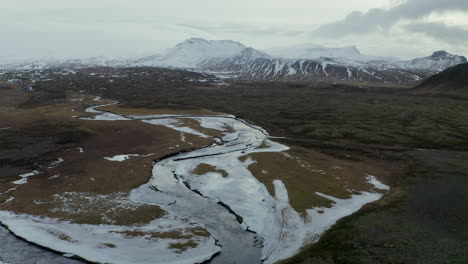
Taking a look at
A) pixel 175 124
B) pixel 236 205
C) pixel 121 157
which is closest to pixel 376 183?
pixel 236 205

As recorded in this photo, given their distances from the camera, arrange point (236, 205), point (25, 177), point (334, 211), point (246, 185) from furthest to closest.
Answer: point (25, 177)
point (246, 185)
point (236, 205)
point (334, 211)

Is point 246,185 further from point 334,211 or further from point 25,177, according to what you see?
point 25,177

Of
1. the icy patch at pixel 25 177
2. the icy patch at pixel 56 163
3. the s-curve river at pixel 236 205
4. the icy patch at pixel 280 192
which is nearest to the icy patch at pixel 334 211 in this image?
the s-curve river at pixel 236 205

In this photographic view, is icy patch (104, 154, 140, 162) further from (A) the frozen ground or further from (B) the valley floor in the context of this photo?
(A) the frozen ground

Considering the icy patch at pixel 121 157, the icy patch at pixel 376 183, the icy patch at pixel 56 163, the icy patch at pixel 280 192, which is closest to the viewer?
the icy patch at pixel 280 192

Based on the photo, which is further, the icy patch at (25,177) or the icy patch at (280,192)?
the icy patch at (25,177)

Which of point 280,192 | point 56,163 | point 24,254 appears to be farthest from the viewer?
point 56,163

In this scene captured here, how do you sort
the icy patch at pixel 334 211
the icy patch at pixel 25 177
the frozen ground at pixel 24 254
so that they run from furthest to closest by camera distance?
the icy patch at pixel 25 177 → the icy patch at pixel 334 211 → the frozen ground at pixel 24 254

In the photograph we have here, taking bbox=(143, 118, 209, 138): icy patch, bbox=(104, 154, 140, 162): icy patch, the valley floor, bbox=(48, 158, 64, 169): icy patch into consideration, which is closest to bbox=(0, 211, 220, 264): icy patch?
→ the valley floor

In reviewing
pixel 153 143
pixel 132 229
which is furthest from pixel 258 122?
pixel 132 229

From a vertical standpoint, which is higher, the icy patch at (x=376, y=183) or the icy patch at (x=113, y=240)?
the icy patch at (x=376, y=183)

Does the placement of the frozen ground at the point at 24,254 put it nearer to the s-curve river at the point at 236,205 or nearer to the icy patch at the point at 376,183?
the s-curve river at the point at 236,205
